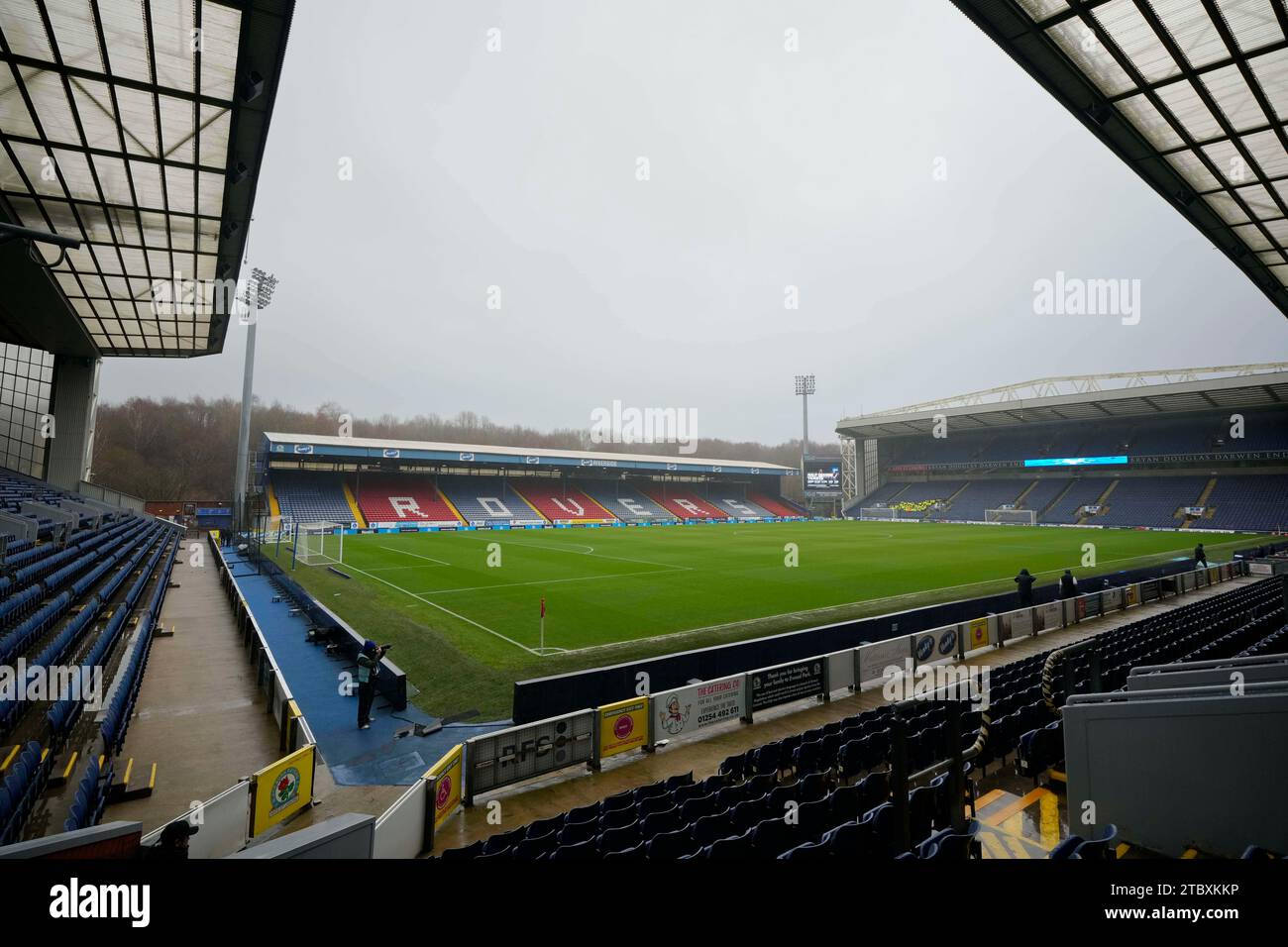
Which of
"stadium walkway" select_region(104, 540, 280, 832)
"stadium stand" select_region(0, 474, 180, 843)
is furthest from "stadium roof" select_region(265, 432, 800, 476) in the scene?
"stadium walkway" select_region(104, 540, 280, 832)

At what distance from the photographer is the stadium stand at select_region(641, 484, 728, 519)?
69.6 metres

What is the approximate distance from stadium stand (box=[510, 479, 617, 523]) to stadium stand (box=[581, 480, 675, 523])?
4.37 ft

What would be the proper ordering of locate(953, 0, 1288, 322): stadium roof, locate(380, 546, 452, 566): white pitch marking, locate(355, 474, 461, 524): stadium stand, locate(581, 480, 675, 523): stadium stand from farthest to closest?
1. locate(581, 480, 675, 523): stadium stand
2. locate(355, 474, 461, 524): stadium stand
3. locate(380, 546, 452, 566): white pitch marking
4. locate(953, 0, 1288, 322): stadium roof

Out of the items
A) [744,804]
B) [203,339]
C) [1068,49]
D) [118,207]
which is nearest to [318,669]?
[744,804]

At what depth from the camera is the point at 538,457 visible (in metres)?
63.8

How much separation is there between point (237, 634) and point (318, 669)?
471 centimetres

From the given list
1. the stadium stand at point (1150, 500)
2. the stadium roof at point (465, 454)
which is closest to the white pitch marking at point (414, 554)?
the stadium roof at point (465, 454)

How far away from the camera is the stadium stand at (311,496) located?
50781mm

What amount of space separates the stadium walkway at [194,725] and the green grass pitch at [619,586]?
3035 mm

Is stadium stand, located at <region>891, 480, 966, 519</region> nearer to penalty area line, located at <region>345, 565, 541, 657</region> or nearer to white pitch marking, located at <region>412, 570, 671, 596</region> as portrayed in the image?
white pitch marking, located at <region>412, 570, 671, 596</region>

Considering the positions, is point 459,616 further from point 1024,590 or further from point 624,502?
point 624,502

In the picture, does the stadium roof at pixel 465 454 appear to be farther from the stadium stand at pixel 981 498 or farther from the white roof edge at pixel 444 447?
the stadium stand at pixel 981 498

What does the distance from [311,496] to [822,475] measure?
184ft
